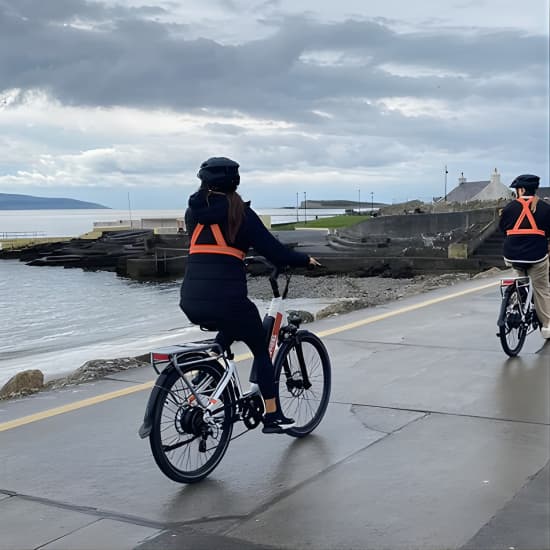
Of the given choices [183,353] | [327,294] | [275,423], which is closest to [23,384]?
[275,423]

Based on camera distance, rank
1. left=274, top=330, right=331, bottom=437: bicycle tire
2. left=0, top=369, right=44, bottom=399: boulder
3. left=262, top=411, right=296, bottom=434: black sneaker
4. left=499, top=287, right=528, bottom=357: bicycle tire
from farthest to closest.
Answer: left=499, top=287, right=528, bottom=357: bicycle tire
left=0, top=369, right=44, bottom=399: boulder
left=274, top=330, right=331, bottom=437: bicycle tire
left=262, top=411, right=296, bottom=434: black sneaker

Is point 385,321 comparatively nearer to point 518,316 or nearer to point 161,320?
point 518,316

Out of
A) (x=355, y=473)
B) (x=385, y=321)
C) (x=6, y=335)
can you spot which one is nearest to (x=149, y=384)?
(x=355, y=473)

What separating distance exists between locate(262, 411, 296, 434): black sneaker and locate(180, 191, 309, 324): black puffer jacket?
0.79m

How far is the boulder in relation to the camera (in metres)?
7.25

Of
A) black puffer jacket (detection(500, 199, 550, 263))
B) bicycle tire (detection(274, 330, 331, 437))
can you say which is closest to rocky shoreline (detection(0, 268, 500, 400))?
bicycle tire (detection(274, 330, 331, 437))

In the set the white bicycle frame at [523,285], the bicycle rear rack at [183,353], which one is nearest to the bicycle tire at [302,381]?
the bicycle rear rack at [183,353]

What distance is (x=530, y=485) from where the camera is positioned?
434 centimetres

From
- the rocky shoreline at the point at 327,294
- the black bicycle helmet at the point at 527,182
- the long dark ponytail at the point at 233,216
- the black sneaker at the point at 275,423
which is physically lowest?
the rocky shoreline at the point at 327,294

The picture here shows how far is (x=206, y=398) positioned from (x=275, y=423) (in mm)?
616

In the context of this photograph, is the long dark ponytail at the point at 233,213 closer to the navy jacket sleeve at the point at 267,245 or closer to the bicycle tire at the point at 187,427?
the navy jacket sleeve at the point at 267,245

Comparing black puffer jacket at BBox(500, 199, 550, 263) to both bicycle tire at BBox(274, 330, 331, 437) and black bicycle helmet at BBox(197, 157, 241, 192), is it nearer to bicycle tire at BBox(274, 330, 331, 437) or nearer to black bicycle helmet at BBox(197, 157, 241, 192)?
bicycle tire at BBox(274, 330, 331, 437)

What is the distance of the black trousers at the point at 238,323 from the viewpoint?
14.6ft

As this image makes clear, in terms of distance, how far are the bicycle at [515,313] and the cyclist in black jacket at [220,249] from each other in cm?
413
